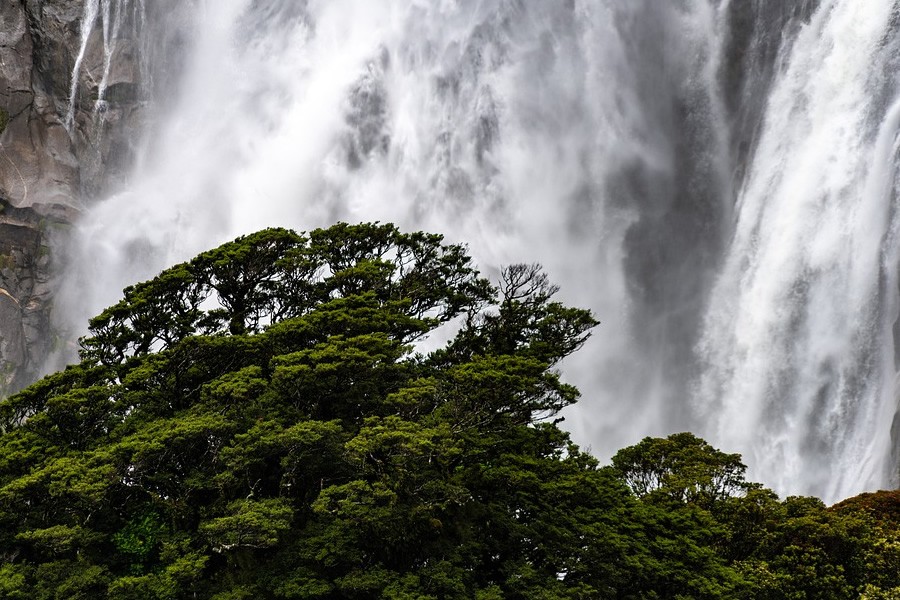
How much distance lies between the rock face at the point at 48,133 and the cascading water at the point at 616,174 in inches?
63.7

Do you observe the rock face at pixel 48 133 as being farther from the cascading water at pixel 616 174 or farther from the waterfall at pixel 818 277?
the waterfall at pixel 818 277

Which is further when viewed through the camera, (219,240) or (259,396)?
(219,240)

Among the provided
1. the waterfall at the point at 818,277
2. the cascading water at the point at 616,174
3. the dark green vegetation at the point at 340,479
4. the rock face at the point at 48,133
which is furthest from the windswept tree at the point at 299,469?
the rock face at the point at 48,133

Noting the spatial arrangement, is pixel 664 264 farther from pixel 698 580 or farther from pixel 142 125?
pixel 142 125

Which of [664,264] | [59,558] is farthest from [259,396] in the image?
[664,264]

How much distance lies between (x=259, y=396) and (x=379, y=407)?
2704 mm

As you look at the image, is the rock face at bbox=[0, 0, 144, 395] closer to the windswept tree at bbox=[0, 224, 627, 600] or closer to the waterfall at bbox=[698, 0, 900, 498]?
the windswept tree at bbox=[0, 224, 627, 600]

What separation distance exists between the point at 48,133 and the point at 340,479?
3977cm

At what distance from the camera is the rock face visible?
153 feet

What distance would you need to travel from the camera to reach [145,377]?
18.8m

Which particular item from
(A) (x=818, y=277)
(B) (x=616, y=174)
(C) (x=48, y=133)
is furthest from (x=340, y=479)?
(C) (x=48, y=133)

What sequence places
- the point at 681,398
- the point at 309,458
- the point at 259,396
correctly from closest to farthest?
the point at 309,458 → the point at 259,396 → the point at 681,398

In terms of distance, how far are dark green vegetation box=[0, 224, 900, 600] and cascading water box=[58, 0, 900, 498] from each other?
631 inches

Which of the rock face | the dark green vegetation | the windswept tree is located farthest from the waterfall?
the rock face
